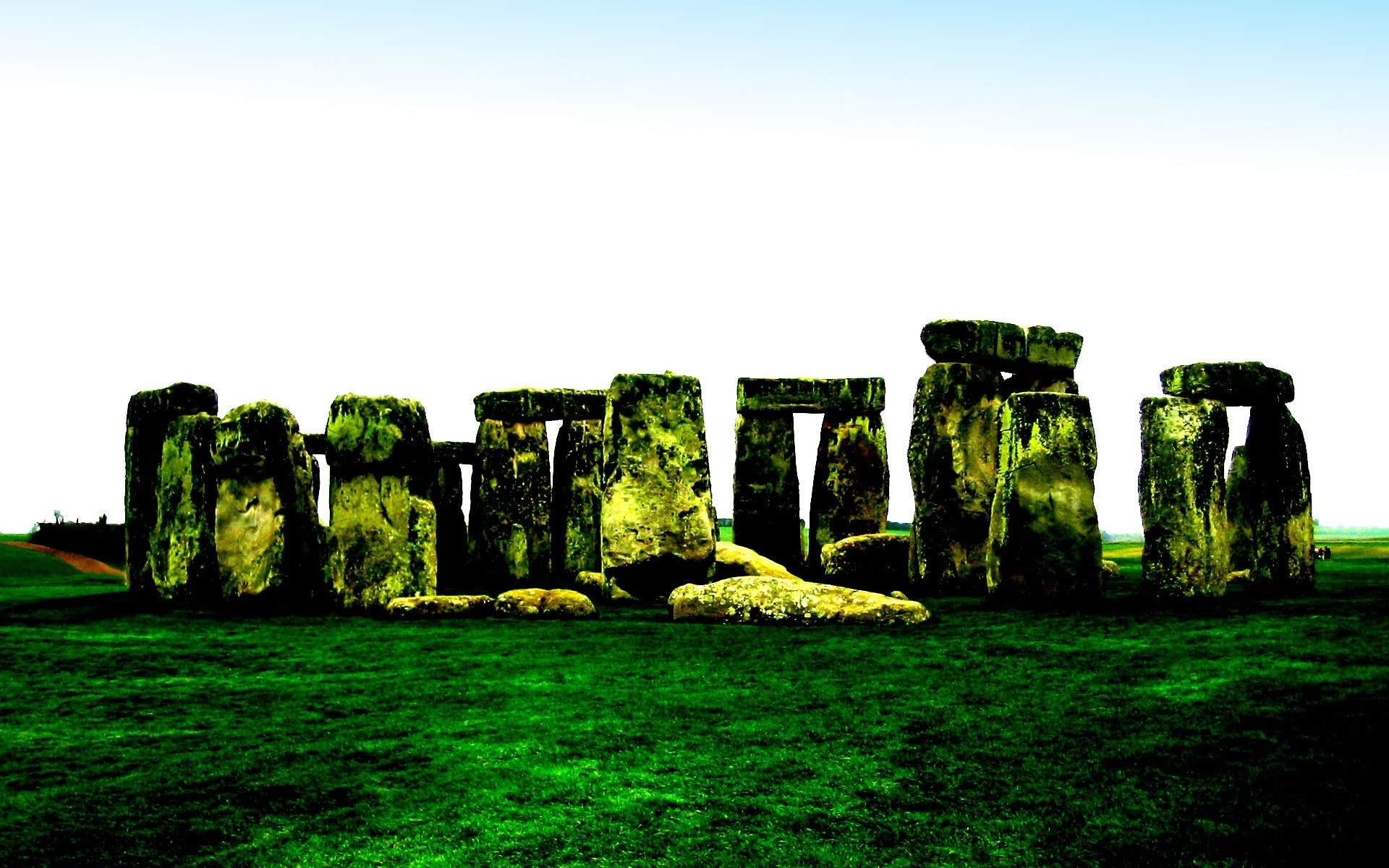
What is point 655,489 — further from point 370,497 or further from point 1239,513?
point 1239,513

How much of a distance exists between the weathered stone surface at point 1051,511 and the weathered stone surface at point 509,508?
290 inches

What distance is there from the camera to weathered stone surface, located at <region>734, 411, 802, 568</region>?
60.3 feet

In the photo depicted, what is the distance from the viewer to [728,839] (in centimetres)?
546

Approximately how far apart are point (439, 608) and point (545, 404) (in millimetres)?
6003

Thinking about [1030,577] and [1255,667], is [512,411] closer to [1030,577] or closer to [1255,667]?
[1030,577]

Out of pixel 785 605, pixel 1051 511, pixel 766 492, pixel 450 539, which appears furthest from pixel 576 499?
pixel 1051 511

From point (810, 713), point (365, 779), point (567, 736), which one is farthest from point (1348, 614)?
point (365, 779)

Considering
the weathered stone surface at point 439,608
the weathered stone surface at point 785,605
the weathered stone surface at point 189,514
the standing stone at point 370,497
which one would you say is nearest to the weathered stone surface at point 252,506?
the weathered stone surface at point 189,514

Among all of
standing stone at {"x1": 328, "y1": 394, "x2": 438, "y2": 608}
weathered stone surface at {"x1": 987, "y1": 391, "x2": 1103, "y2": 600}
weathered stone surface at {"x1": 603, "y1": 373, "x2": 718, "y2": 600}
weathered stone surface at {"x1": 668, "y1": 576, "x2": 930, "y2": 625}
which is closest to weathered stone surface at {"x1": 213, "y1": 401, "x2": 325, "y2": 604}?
standing stone at {"x1": 328, "y1": 394, "x2": 438, "y2": 608}

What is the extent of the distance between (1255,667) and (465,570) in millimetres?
11409

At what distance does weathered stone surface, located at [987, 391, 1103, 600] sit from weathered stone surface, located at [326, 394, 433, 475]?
5.75 m

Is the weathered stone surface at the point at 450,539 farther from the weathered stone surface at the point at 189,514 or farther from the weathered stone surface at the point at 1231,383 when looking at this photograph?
the weathered stone surface at the point at 1231,383

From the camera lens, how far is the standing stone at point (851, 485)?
18.5 meters

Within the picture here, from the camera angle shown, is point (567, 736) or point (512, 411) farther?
point (512, 411)
